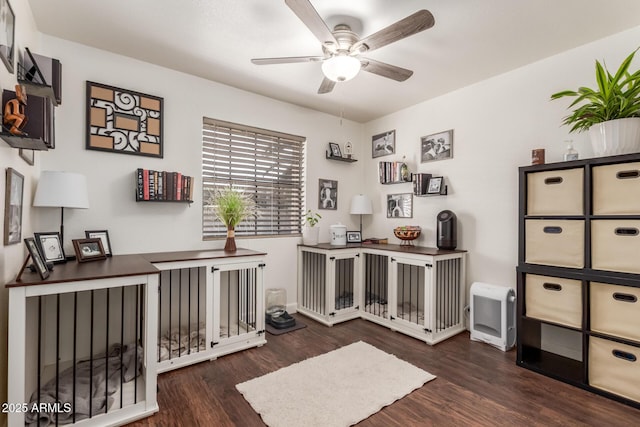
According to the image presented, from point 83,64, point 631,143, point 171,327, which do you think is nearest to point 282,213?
point 171,327

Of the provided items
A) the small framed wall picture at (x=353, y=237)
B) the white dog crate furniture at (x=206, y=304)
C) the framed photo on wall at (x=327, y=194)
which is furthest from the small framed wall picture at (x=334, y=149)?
the white dog crate furniture at (x=206, y=304)

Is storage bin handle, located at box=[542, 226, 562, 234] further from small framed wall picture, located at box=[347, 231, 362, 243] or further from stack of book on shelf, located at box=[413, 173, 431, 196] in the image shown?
small framed wall picture, located at box=[347, 231, 362, 243]

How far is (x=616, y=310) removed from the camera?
1.96 meters

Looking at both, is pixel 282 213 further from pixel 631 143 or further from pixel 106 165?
pixel 631 143

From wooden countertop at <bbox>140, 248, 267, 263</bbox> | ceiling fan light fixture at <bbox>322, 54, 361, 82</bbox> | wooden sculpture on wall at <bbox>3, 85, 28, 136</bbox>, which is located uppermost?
ceiling fan light fixture at <bbox>322, 54, 361, 82</bbox>

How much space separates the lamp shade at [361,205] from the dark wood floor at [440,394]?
169 cm

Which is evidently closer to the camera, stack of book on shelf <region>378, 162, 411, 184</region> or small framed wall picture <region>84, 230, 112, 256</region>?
small framed wall picture <region>84, 230, 112, 256</region>

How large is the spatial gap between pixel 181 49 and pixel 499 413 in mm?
3445

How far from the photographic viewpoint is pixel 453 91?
3.29m

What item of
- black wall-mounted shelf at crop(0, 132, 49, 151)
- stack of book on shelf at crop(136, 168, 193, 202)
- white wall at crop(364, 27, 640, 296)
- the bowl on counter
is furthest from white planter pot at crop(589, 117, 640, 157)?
black wall-mounted shelf at crop(0, 132, 49, 151)

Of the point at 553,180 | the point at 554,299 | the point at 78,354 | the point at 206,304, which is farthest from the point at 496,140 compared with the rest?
the point at 78,354

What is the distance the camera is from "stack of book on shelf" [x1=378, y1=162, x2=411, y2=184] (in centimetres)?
365

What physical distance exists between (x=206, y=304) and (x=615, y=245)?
293 centimetres

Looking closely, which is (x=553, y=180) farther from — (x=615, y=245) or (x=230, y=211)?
(x=230, y=211)
